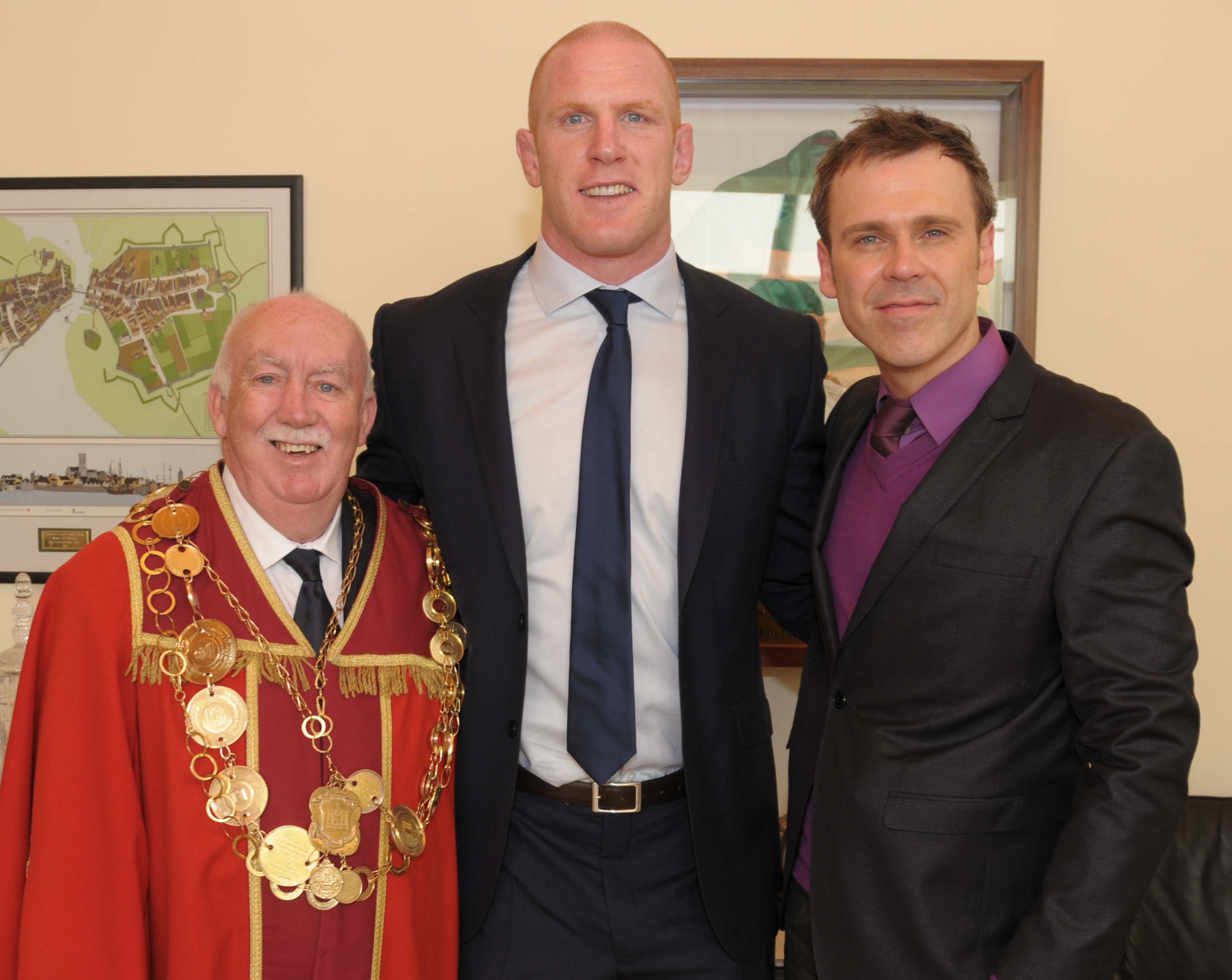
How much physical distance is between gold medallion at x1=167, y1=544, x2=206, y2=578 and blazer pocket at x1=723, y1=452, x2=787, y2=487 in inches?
34.3

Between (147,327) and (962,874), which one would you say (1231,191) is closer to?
(962,874)

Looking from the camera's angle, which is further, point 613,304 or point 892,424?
point 613,304

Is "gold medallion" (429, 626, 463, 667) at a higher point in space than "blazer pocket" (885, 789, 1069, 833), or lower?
higher

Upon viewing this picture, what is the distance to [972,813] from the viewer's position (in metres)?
1.47

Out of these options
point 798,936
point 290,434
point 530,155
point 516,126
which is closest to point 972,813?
point 798,936

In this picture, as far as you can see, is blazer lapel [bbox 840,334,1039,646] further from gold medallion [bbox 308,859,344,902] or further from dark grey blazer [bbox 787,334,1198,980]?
gold medallion [bbox 308,859,344,902]

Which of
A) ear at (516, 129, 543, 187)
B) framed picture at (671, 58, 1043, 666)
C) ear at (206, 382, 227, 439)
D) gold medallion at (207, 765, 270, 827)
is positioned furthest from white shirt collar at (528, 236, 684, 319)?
gold medallion at (207, 765, 270, 827)

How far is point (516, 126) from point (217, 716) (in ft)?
5.48

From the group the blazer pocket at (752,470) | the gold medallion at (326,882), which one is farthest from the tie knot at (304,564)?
the blazer pocket at (752,470)

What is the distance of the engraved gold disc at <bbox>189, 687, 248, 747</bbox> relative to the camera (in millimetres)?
1569

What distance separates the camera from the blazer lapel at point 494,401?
176 cm

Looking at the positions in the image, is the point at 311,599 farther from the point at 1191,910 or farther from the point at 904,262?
the point at 1191,910

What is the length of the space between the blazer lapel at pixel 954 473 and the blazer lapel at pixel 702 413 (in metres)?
0.32

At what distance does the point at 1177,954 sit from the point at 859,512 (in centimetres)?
173
